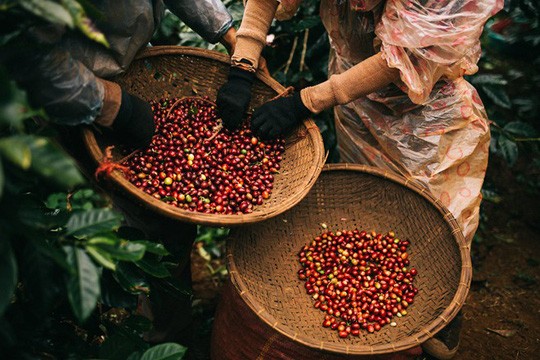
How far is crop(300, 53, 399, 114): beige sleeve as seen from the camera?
6.66 ft

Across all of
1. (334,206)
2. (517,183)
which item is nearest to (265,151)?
(334,206)

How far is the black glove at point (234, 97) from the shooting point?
7.01 feet

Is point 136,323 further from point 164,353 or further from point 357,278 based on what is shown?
point 357,278

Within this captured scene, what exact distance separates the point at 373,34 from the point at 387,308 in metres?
1.15

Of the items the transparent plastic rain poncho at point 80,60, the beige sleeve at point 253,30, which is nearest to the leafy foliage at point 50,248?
the transparent plastic rain poncho at point 80,60

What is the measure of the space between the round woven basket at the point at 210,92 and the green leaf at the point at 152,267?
256 millimetres

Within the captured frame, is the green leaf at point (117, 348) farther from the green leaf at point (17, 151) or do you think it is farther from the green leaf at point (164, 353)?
the green leaf at point (17, 151)

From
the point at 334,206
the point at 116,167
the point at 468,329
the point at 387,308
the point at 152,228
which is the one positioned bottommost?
the point at 468,329

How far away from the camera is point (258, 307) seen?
1816mm

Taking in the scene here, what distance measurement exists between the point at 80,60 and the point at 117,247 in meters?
0.82

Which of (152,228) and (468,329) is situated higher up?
(152,228)

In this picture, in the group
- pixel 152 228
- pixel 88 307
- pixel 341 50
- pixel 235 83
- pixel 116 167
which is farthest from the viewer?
pixel 341 50

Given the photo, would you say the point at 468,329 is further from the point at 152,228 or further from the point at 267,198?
the point at 152,228

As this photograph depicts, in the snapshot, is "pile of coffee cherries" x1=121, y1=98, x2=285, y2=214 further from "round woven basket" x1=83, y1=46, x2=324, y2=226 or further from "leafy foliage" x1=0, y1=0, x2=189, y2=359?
"leafy foliage" x1=0, y1=0, x2=189, y2=359
